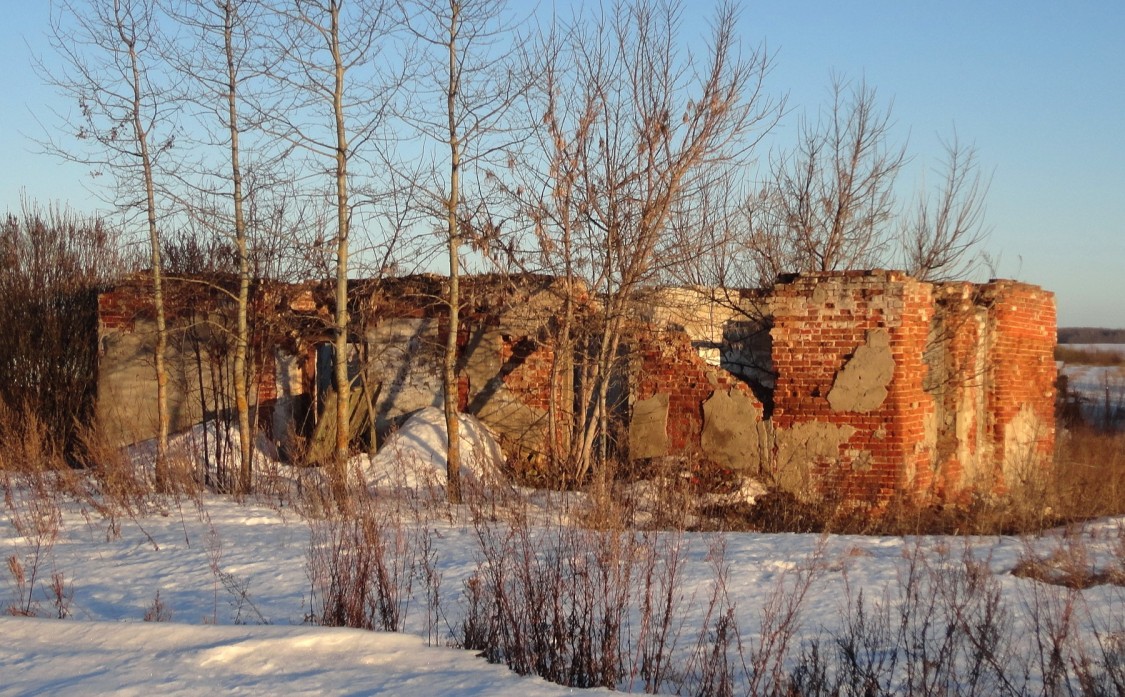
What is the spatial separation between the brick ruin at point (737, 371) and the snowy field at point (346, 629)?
7.58 ft

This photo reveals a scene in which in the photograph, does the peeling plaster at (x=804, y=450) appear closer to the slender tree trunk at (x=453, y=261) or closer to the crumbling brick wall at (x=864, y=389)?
the crumbling brick wall at (x=864, y=389)

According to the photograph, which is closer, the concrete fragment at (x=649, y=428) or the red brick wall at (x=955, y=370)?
the concrete fragment at (x=649, y=428)

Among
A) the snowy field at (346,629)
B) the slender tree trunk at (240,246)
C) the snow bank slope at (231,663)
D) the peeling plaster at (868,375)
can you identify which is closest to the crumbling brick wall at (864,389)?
the peeling plaster at (868,375)

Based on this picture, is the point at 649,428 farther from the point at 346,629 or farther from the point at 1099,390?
the point at 1099,390

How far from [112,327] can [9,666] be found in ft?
32.8

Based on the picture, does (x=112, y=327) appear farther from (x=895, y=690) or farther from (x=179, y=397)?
(x=895, y=690)

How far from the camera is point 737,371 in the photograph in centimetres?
1184

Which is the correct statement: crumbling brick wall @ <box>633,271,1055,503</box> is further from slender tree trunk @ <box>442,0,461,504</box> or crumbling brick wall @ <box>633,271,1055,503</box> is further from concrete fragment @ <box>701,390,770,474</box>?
slender tree trunk @ <box>442,0,461,504</box>

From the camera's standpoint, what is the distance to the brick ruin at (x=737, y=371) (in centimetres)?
1055

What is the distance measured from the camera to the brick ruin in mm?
10555

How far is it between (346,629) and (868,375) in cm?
702

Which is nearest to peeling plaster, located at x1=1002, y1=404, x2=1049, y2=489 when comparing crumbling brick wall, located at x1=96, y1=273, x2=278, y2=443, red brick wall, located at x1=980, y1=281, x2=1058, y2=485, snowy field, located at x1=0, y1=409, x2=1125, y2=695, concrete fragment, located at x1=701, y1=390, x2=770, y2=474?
red brick wall, located at x1=980, y1=281, x2=1058, y2=485

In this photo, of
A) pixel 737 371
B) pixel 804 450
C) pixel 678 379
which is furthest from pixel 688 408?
pixel 804 450

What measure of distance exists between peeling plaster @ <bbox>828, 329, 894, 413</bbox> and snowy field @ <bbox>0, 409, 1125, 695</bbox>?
2.35m
